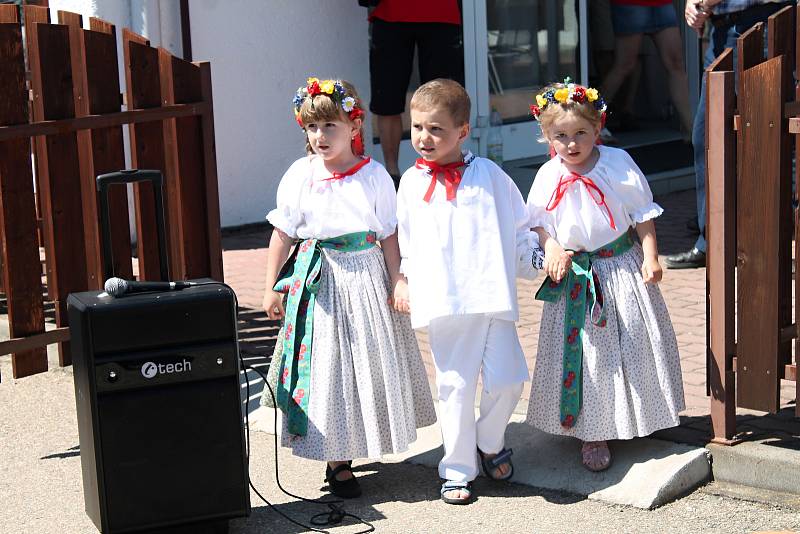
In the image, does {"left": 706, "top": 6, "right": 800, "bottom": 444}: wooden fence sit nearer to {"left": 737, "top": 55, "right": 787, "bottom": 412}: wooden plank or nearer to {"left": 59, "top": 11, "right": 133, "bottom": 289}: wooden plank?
{"left": 737, "top": 55, "right": 787, "bottom": 412}: wooden plank

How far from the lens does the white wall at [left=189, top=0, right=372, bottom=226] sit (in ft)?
27.5

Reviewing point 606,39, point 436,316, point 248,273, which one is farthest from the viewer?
point 606,39

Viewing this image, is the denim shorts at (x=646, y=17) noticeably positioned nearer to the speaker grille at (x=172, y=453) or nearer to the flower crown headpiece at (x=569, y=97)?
the flower crown headpiece at (x=569, y=97)

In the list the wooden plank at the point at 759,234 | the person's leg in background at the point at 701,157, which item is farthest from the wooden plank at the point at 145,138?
the person's leg in background at the point at 701,157

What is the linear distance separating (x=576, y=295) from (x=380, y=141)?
199 inches

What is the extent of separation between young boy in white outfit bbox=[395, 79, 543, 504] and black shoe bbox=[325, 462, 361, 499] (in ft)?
0.98

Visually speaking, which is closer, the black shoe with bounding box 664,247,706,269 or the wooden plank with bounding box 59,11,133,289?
the wooden plank with bounding box 59,11,133,289

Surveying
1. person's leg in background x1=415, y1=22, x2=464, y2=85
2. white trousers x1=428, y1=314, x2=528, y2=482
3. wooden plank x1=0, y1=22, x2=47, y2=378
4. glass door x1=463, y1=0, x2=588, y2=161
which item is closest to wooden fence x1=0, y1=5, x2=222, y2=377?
wooden plank x1=0, y1=22, x2=47, y2=378

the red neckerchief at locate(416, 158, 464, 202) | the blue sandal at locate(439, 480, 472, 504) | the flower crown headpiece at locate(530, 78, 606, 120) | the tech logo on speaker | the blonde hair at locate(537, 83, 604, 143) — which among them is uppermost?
the flower crown headpiece at locate(530, 78, 606, 120)

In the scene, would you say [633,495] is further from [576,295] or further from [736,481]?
[576,295]

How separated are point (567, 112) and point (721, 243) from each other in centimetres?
68

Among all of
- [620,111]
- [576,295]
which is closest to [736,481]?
[576,295]

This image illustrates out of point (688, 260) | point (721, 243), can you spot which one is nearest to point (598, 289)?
point (721, 243)

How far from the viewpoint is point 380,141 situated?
9234mm
